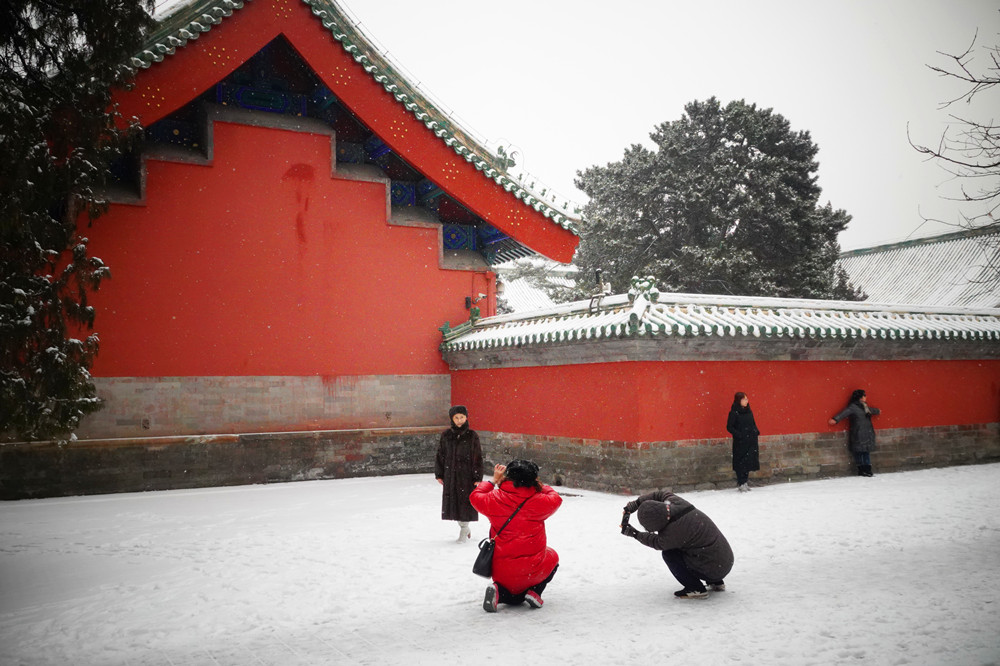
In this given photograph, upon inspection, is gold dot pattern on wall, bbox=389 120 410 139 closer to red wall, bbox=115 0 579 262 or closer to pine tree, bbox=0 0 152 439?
red wall, bbox=115 0 579 262

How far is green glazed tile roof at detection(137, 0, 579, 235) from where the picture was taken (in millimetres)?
10367

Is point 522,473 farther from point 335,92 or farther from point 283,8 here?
point 283,8

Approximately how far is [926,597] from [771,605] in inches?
41.3

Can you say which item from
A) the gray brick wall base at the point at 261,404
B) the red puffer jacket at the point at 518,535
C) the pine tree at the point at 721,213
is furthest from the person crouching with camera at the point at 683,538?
the pine tree at the point at 721,213

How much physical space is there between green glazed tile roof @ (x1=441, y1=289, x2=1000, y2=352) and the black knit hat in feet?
15.2

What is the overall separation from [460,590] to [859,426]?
26.5ft

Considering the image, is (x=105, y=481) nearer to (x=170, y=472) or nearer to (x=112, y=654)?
(x=170, y=472)

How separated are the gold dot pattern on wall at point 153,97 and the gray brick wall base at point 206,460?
15.6 feet

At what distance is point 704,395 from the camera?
10.1 meters

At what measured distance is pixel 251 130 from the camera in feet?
38.6

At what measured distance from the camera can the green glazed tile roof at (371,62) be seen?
34.0 ft

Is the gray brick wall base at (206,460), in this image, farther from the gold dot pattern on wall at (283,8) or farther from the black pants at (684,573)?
the black pants at (684,573)

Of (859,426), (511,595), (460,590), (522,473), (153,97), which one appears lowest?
(460,590)

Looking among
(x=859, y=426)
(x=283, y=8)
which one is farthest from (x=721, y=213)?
(x=283, y=8)
